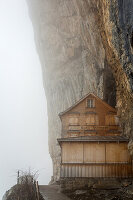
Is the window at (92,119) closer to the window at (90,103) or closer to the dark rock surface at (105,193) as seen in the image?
the window at (90,103)

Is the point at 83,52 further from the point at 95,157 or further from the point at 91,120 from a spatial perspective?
the point at 95,157

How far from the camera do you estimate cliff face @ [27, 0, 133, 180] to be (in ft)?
87.0

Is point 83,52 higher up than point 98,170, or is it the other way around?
point 83,52

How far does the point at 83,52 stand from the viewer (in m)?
55.6

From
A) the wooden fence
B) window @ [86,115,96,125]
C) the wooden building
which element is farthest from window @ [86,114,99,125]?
the wooden fence

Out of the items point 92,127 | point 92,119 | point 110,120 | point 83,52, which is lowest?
point 92,127

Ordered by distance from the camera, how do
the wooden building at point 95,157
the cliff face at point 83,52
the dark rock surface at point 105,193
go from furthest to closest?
the wooden building at point 95,157
the cliff face at point 83,52
the dark rock surface at point 105,193

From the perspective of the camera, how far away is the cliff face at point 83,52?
87.0 feet

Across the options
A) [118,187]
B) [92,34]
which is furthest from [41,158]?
[118,187]

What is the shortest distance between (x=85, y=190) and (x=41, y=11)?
159 ft

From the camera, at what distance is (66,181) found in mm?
29672

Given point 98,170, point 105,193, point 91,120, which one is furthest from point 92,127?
point 105,193

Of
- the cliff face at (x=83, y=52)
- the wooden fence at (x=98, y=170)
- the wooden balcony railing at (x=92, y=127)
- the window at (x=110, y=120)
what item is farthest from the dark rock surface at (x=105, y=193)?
the window at (x=110, y=120)

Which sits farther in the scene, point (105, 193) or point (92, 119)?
point (92, 119)
